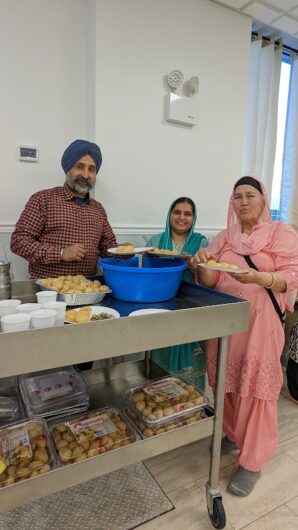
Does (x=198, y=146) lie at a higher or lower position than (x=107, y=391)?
higher

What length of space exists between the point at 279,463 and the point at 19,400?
1200 mm

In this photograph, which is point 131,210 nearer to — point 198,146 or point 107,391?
point 198,146

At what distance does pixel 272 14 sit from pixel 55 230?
2173mm

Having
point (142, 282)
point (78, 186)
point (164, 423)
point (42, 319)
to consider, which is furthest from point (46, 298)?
point (78, 186)

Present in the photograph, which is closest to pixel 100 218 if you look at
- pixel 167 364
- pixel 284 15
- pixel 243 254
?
pixel 243 254

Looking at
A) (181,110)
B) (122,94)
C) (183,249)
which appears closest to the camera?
(183,249)

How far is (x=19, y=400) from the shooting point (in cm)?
119

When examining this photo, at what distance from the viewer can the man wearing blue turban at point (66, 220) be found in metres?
1.53

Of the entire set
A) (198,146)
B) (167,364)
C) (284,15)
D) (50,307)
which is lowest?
(167,364)

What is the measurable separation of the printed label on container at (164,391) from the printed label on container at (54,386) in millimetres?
309

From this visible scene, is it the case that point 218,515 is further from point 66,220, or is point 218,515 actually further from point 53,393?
point 66,220

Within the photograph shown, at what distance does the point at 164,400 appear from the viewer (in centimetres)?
119

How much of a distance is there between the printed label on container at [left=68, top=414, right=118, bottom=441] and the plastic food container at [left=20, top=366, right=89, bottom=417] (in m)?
0.07

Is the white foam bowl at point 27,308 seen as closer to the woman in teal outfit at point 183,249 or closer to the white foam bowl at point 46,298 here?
the white foam bowl at point 46,298
